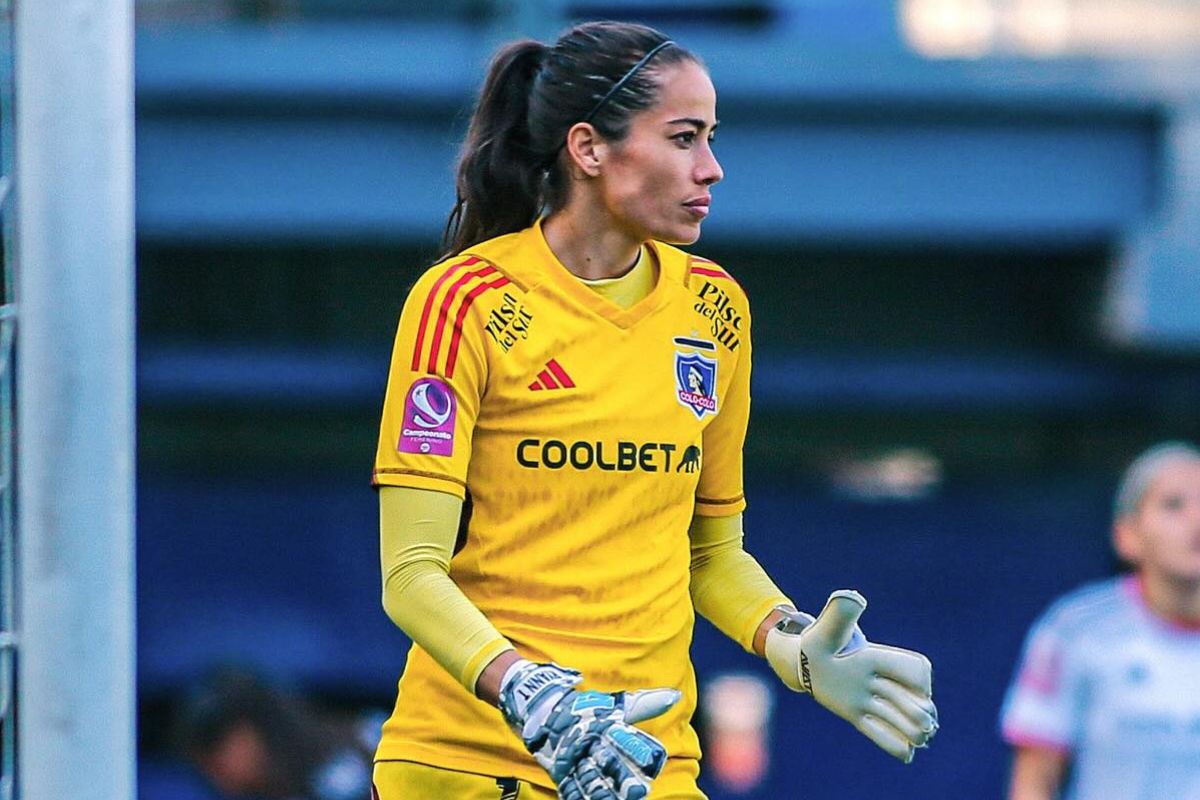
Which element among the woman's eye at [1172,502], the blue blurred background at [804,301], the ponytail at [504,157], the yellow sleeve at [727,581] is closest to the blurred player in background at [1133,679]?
the woman's eye at [1172,502]

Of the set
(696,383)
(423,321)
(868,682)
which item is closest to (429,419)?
(423,321)

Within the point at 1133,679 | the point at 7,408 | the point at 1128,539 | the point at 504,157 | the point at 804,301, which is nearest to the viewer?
the point at 504,157

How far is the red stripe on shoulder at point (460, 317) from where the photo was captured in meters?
2.80

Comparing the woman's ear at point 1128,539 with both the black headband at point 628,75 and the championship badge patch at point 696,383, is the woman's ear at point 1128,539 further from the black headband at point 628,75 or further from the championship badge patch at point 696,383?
the black headband at point 628,75

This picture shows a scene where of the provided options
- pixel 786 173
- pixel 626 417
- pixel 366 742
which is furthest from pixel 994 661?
pixel 626 417

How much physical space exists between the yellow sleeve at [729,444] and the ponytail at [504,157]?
1.13 ft

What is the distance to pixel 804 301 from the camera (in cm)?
1041

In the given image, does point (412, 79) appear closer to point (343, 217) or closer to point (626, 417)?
point (343, 217)

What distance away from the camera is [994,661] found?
9.89 meters

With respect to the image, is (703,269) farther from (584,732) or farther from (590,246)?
(584,732)

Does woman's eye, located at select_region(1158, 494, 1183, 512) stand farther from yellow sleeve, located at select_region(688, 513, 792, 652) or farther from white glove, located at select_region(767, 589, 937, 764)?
white glove, located at select_region(767, 589, 937, 764)

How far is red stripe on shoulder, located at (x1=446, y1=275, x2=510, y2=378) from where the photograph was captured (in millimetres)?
2805

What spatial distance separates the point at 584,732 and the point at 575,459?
1.55 feet

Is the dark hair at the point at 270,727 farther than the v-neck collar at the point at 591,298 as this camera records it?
Yes
